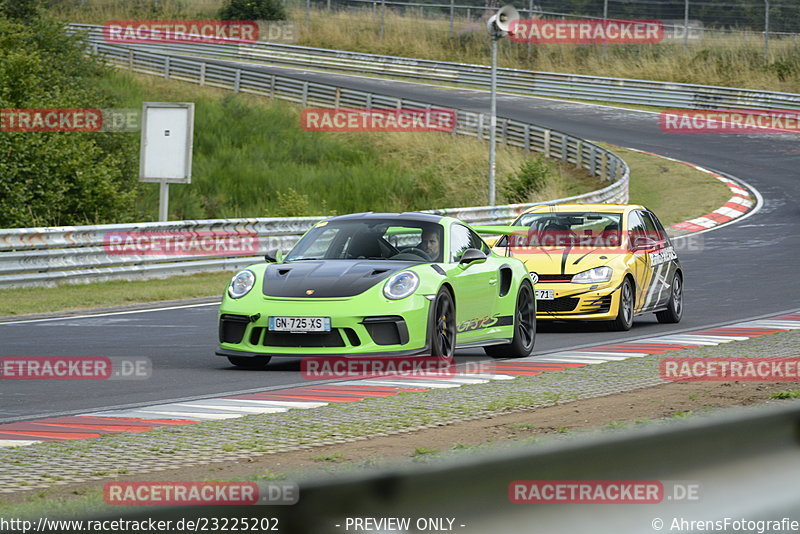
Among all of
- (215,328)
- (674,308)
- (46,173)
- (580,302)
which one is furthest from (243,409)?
(46,173)

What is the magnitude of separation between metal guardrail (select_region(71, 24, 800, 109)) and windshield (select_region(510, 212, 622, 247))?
37.5 metres

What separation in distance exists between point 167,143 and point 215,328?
10.1m

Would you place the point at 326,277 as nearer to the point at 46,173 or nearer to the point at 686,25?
the point at 46,173

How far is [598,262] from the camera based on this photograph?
15.3 m

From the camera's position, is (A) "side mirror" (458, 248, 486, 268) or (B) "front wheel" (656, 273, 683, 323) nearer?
(A) "side mirror" (458, 248, 486, 268)

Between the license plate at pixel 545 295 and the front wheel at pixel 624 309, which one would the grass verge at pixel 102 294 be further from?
the front wheel at pixel 624 309

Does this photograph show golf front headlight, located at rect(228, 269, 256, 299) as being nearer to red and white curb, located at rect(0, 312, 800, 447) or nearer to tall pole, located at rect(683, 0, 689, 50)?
red and white curb, located at rect(0, 312, 800, 447)

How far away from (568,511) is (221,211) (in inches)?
1344

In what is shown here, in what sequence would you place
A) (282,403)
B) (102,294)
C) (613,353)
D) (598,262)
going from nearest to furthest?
1. (282,403)
2. (613,353)
3. (598,262)
4. (102,294)

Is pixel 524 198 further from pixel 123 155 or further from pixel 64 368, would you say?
pixel 64 368

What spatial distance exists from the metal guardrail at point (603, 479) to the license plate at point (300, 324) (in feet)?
23.0

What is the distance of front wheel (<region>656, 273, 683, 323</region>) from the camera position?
16484mm

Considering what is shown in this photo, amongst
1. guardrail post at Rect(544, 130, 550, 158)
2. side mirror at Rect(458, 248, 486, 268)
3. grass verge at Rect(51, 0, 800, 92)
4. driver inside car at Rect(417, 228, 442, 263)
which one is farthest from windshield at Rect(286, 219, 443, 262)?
grass verge at Rect(51, 0, 800, 92)

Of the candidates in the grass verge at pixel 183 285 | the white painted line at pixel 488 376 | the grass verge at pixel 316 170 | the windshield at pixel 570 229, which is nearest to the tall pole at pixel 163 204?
the grass verge at pixel 183 285
